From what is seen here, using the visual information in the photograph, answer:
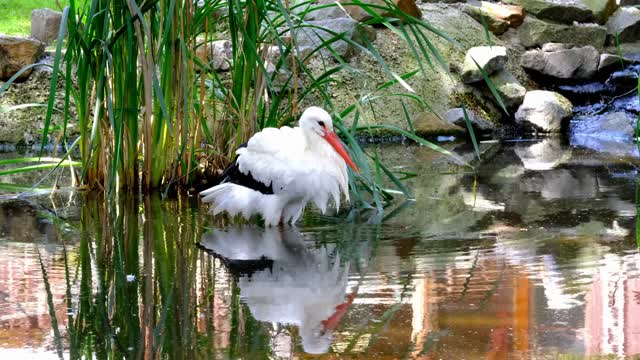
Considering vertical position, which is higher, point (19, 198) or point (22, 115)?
point (22, 115)

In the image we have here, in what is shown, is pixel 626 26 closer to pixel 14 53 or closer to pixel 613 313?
pixel 14 53

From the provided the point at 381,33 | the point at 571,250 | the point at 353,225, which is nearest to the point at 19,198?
the point at 353,225

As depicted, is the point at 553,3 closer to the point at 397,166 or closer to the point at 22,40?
the point at 397,166

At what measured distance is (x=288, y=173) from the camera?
5699mm

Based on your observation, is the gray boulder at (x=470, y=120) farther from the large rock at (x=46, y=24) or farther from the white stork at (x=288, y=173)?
the white stork at (x=288, y=173)

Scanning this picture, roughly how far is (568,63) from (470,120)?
2.12 m

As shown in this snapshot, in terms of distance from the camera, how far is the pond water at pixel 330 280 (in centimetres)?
332

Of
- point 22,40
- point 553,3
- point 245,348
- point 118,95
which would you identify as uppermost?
point 553,3

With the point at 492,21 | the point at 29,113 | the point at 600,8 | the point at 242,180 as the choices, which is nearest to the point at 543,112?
the point at 492,21

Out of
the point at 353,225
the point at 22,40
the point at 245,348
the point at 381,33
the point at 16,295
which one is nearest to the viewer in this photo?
the point at 245,348

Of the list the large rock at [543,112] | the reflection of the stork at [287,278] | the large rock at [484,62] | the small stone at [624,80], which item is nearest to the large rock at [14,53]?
the large rock at [484,62]

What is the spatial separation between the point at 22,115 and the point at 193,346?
8.02 metres

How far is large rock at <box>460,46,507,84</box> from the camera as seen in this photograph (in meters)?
12.1

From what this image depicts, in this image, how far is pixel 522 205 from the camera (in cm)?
641
